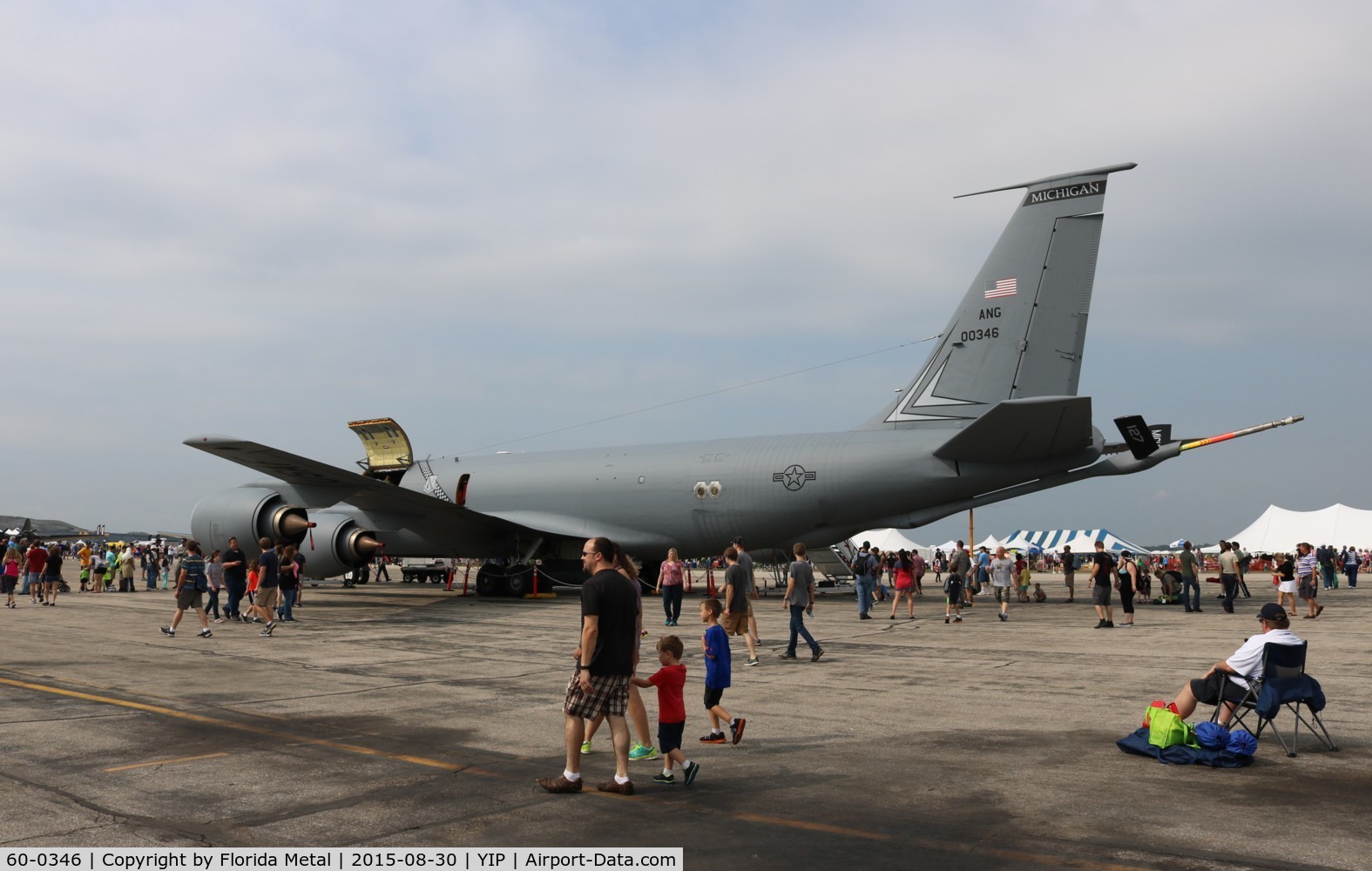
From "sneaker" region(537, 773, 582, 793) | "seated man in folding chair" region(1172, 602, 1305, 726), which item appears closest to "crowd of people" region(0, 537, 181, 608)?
"sneaker" region(537, 773, 582, 793)

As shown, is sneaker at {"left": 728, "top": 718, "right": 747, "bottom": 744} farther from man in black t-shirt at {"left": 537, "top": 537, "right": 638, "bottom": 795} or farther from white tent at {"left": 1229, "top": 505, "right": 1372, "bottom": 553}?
white tent at {"left": 1229, "top": 505, "right": 1372, "bottom": 553}

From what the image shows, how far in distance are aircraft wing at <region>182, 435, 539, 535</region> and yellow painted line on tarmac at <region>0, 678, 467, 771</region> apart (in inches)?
415

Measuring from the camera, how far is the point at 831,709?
998 cm

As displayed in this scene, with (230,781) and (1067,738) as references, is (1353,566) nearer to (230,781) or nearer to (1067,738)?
(1067,738)

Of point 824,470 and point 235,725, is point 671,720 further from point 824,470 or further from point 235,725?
point 824,470

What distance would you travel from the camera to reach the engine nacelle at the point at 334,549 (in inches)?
1012

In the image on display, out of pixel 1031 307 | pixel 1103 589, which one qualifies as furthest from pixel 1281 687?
pixel 1031 307

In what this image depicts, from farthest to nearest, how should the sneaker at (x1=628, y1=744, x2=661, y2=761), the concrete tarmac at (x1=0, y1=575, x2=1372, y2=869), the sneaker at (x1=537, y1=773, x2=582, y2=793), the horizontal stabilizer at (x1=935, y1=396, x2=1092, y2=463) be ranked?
the horizontal stabilizer at (x1=935, y1=396, x2=1092, y2=463), the sneaker at (x1=628, y1=744, x2=661, y2=761), the sneaker at (x1=537, y1=773, x2=582, y2=793), the concrete tarmac at (x1=0, y1=575, x2=1372, y2=869)

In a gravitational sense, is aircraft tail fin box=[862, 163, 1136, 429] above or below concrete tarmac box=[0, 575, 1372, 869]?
above

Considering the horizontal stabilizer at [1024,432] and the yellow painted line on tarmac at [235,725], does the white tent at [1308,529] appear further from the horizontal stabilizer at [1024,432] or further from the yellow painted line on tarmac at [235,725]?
the yellow painted line on tarmac at [235,725]

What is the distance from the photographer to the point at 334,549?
25.7 m

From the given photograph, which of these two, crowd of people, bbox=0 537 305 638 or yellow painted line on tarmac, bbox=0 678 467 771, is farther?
crowd of people, bbox=0 537 305 638

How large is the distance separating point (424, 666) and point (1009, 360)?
567 inches

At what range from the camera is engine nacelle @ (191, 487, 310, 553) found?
990 inches
